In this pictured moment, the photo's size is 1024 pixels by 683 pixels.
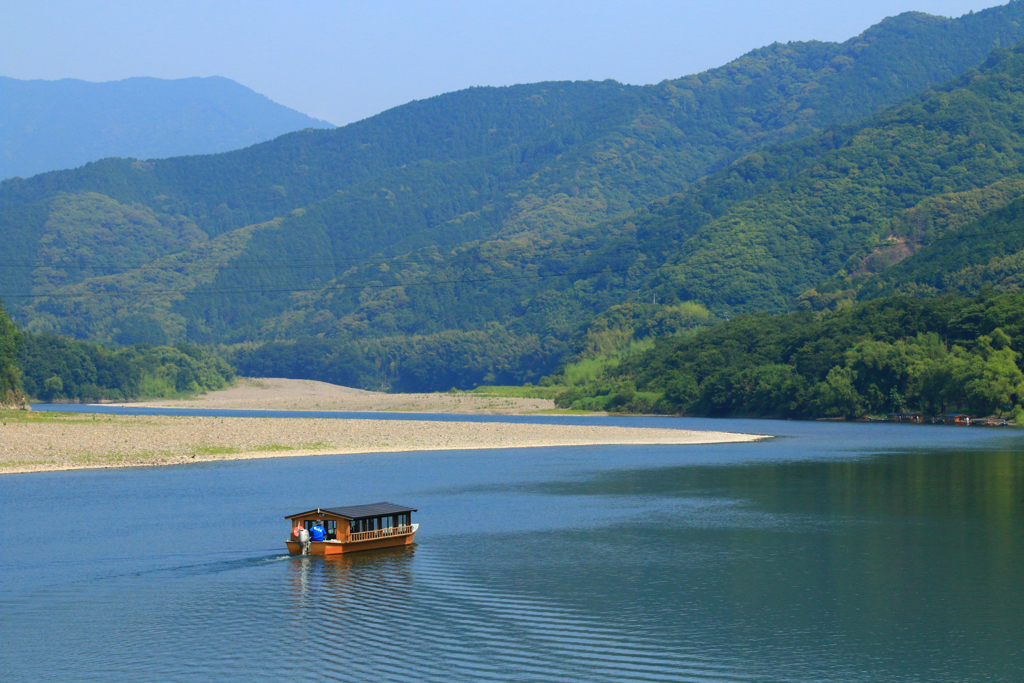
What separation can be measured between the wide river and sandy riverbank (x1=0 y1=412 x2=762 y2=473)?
776cm

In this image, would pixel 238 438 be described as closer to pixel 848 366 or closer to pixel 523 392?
pixel 848 366

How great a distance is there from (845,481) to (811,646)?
1275 inches

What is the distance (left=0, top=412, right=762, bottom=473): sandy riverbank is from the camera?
62531 millimetres

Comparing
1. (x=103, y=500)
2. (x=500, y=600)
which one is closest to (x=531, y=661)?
(x=500, y=600)

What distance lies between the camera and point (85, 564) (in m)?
32.9

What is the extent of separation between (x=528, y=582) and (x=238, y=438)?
1945 inches

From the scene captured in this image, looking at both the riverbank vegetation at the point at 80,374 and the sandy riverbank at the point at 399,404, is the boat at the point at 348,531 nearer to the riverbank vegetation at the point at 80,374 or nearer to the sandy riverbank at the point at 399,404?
the sandy riverbank at the point at 399,404

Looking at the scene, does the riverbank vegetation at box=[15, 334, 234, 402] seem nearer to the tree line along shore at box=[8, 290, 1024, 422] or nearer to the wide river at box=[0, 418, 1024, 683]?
the tree line along shore at box=[8, 290, 1024, 422]

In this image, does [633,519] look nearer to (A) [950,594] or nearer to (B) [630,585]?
(B) [630,585]

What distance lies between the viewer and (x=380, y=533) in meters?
35.5

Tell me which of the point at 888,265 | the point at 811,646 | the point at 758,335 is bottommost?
the point at 811,646

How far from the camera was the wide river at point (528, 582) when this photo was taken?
22.9 metres

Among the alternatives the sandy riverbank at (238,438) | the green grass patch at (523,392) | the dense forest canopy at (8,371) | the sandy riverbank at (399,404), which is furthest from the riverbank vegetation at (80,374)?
the sandy riverbank at (238,438)

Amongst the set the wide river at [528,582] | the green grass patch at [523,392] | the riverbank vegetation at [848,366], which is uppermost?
the riverbank vegetation at [848,366]
